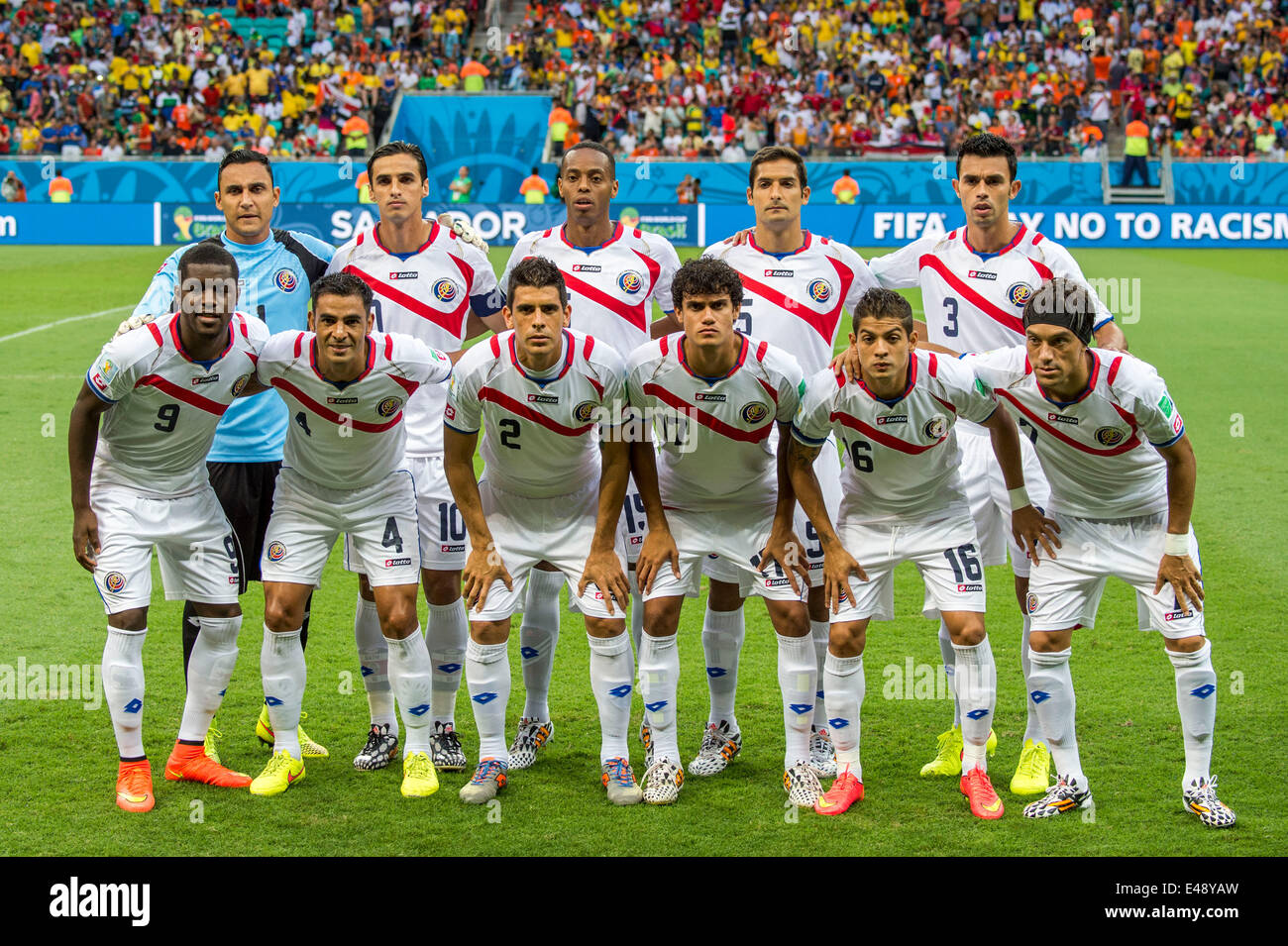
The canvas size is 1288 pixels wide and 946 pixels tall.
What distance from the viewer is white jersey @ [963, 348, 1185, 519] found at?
508 cm

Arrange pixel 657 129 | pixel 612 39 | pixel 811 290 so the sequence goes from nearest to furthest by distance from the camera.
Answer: pixel 811 290 → pixel 657 129 → pixel 612 39

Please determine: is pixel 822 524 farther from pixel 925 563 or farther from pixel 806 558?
pixel 925 563

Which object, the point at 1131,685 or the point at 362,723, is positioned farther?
the point at 1131,685

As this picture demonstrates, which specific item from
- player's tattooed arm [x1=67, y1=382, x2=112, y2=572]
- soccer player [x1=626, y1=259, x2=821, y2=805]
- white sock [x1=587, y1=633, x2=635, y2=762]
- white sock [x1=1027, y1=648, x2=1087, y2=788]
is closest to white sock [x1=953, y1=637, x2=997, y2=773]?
white sock [x1=1027, y1=648, x2=1087, y2=788]

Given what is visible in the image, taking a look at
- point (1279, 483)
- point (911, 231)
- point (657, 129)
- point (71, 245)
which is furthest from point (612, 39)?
point (1279, 483)

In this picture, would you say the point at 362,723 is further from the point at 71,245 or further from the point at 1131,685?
the point at 71,245

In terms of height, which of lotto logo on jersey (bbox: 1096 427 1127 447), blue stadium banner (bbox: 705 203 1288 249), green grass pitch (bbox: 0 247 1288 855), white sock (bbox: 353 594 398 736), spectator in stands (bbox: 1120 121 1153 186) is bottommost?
green grass pitch (bbox: 0 247 1288 855)

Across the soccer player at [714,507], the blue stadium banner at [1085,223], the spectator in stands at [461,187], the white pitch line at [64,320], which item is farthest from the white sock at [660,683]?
the spectator in stands at [461,187]

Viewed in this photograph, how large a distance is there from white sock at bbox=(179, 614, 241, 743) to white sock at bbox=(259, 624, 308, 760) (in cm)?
20

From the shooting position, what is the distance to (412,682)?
5539 mm

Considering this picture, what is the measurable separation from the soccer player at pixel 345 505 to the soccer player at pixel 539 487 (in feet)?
0.78

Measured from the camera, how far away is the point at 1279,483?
1075cm

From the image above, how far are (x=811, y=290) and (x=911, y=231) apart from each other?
19518 millimetres

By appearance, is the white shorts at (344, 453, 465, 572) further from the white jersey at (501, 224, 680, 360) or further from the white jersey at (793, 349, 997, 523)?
the white jersey at (793, 349, 997, 523)
